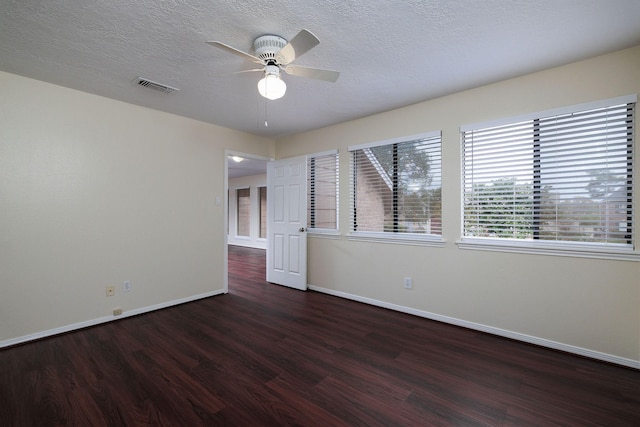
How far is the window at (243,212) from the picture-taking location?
960 cm

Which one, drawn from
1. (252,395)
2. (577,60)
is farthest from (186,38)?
(577,60)

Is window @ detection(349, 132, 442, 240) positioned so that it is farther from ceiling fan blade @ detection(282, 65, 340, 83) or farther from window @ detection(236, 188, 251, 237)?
window @ detection(236, 188, 251, 237)

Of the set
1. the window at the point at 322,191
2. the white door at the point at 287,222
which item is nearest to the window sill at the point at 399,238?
the window at the point at 322,191

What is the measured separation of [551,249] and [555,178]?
2.14 ft

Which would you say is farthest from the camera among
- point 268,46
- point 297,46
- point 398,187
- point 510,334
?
point 398,187

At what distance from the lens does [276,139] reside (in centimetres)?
498

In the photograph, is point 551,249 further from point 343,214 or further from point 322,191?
point 322,191

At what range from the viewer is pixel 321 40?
213 cm

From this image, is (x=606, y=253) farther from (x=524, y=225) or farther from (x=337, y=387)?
(x=337, y=387)

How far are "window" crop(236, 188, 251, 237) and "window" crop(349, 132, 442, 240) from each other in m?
6.27

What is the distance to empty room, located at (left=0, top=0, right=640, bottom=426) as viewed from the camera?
6.15 ft

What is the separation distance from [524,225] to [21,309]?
16.1 ft

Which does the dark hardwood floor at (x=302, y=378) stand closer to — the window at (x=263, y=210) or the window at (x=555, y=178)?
the window at (x=555, y=178)

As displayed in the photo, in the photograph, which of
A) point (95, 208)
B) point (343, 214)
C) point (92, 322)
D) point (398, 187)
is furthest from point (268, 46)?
point (92, 322)
